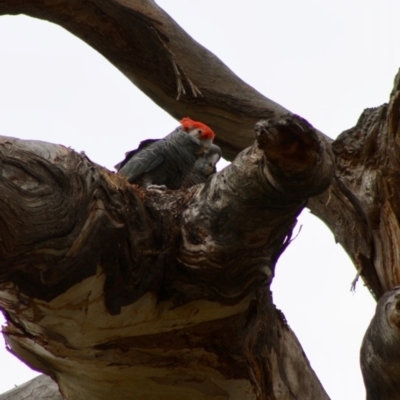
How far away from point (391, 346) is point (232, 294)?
489 millimetres

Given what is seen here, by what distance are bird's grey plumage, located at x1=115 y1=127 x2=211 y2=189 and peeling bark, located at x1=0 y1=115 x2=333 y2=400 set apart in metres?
1.59

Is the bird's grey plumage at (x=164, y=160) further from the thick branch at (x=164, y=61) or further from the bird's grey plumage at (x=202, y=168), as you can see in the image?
the thick branch at (x=164, y=61)

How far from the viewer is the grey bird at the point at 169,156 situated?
13.1ft

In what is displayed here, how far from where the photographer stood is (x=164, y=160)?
13.6ft

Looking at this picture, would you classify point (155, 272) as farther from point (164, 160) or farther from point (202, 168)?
point (202, 168)

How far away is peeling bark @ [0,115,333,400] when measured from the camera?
1870 millimetres

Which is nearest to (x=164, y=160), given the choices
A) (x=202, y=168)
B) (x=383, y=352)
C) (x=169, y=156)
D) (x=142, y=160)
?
(x=169, y=156)

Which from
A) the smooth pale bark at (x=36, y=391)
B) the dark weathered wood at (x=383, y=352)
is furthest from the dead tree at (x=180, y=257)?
the smooth pale bark at (x=36, y=391)

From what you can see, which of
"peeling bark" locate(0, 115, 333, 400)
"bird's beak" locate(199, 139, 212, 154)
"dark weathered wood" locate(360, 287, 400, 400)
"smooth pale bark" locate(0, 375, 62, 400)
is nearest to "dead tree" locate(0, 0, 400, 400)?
"peeling bark" locate(0, 115, 333, 400)

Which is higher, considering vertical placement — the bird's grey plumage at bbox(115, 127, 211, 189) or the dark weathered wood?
the bird's grey plumage at bbox(115, 127, 211, 189)

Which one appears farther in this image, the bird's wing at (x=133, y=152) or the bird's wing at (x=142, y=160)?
the bird's wing at (x=133, y=152)

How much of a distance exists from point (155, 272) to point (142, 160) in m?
1.83

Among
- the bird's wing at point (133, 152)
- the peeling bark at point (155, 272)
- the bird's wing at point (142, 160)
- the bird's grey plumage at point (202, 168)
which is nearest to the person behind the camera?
the peeling bark at point (155, 272)

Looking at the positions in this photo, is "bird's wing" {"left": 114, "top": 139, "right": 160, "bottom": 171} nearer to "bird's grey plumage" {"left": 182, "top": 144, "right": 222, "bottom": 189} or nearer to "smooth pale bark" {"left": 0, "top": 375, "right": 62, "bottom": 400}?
"bird's grey plumage" {"left": 182, "top": 144, "right": 222, "bottom": 189}
